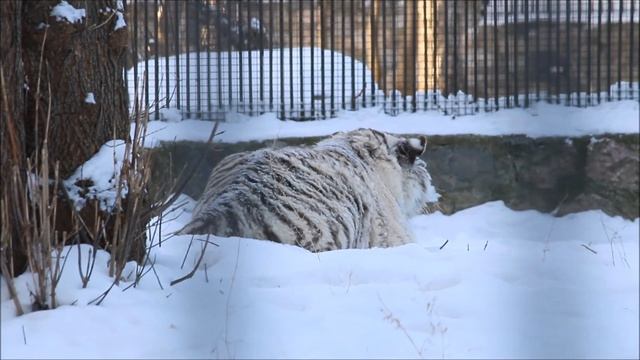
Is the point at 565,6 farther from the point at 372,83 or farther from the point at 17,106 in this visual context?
the point at 17,106

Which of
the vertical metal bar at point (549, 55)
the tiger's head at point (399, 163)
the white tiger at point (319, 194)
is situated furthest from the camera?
the vertical metal bar at point (549, 55)

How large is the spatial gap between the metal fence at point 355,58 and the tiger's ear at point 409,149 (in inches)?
90.0

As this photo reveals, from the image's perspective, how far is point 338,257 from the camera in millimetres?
4797

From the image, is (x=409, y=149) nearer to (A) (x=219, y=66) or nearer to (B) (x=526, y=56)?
(A) (x=219, y=66)

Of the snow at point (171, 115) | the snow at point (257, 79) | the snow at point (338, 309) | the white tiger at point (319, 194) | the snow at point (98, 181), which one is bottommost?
the snow at point (338, 309)

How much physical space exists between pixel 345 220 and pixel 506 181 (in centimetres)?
413

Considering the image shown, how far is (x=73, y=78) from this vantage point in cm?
430

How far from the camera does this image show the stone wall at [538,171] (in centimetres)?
957

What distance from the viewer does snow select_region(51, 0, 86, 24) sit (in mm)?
4227

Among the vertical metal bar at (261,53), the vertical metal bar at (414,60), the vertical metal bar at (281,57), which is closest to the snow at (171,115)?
the vertical metal bar at (261,53)

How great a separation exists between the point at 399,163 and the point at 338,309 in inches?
129

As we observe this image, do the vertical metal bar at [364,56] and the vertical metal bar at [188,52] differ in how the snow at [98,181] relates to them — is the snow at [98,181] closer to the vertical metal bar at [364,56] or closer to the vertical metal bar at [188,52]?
the vertical metal bar at [188,52]

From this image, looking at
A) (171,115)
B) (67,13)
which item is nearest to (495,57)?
(171,115)

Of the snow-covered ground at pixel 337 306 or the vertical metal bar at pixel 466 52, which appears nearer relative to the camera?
the snow-covered ground at pixel 337 306
